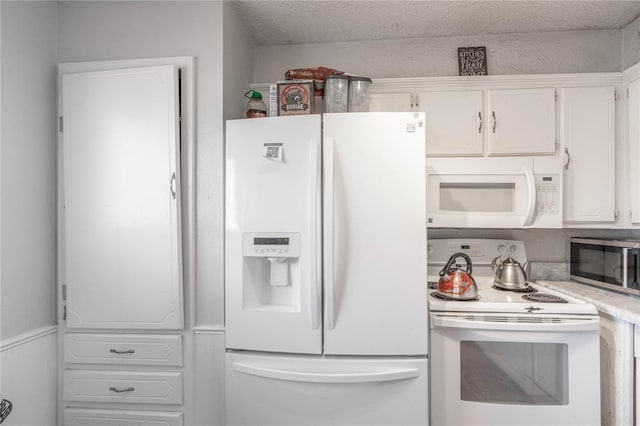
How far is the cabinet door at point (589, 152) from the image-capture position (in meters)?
1.94

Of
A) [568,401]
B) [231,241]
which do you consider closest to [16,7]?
[231,241]

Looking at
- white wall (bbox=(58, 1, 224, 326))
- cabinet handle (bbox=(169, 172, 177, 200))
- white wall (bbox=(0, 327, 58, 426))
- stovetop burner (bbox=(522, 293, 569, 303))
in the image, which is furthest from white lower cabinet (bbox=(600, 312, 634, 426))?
white wall (bbox=(0, 327, 58, 426))

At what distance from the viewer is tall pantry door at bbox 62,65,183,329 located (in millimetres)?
1654

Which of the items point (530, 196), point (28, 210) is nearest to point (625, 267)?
point (530, 196)

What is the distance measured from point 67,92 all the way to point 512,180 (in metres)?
2.42

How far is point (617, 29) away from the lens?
2.15 meters

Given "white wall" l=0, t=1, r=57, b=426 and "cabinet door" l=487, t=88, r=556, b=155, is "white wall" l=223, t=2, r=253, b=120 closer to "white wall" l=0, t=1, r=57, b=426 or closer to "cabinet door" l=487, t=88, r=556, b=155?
"white wall" l=0, t=1, r=57, b=426

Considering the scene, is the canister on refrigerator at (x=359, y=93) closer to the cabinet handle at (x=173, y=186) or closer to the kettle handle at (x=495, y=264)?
the cabinet handle at (x=173, y=186)

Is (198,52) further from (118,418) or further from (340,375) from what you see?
(118,418)

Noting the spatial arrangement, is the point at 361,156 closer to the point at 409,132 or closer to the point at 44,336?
the point at 409,132

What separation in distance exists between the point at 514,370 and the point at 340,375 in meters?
0.83

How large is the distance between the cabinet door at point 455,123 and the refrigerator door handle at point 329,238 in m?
0.80

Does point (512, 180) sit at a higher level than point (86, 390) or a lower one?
higher

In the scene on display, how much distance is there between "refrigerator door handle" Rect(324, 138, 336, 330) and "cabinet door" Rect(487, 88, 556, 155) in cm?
108
